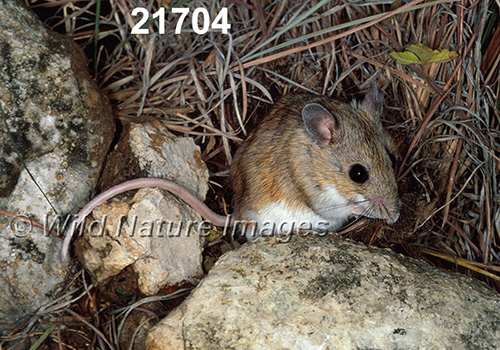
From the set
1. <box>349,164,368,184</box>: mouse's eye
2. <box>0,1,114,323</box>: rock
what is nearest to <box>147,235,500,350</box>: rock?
<box>349,164,368,184</box>: mouse's eye

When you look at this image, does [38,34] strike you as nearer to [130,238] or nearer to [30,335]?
[130,238]

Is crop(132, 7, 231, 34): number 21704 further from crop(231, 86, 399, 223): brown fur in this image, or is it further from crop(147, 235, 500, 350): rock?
crop(147, 235, 500, 350): rock

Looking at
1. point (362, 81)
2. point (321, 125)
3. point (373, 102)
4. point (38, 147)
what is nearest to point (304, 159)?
point (321, 125)

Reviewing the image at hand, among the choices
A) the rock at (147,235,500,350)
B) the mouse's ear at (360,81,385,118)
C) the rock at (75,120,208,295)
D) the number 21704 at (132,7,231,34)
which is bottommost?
the rock at (147,235,500,350)

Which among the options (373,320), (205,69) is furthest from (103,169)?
(373,320)

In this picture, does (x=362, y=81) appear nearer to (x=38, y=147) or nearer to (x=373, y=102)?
(x=373, y=102)

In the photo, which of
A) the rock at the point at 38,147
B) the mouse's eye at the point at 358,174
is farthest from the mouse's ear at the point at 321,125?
the rock at the point at 38,147
